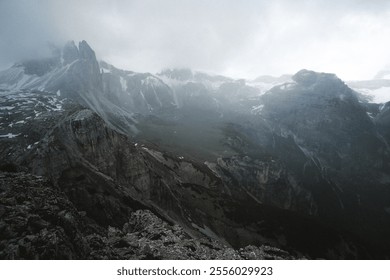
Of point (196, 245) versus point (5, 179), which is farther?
point (196, 245)

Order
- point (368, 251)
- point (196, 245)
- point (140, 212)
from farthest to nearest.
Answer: point (368, 251) → point (140, 212) → point (196, 245)

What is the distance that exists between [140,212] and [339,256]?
9717 cm

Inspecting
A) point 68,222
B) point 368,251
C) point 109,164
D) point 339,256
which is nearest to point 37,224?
point 68,222

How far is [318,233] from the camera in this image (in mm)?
152750

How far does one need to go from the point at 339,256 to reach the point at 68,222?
130 metres

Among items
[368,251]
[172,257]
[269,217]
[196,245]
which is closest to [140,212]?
[196,245]

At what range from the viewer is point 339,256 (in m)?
146

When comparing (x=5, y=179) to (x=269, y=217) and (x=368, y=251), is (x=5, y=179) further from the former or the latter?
(x=368, y=251)

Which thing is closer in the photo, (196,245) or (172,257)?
(172,257)
